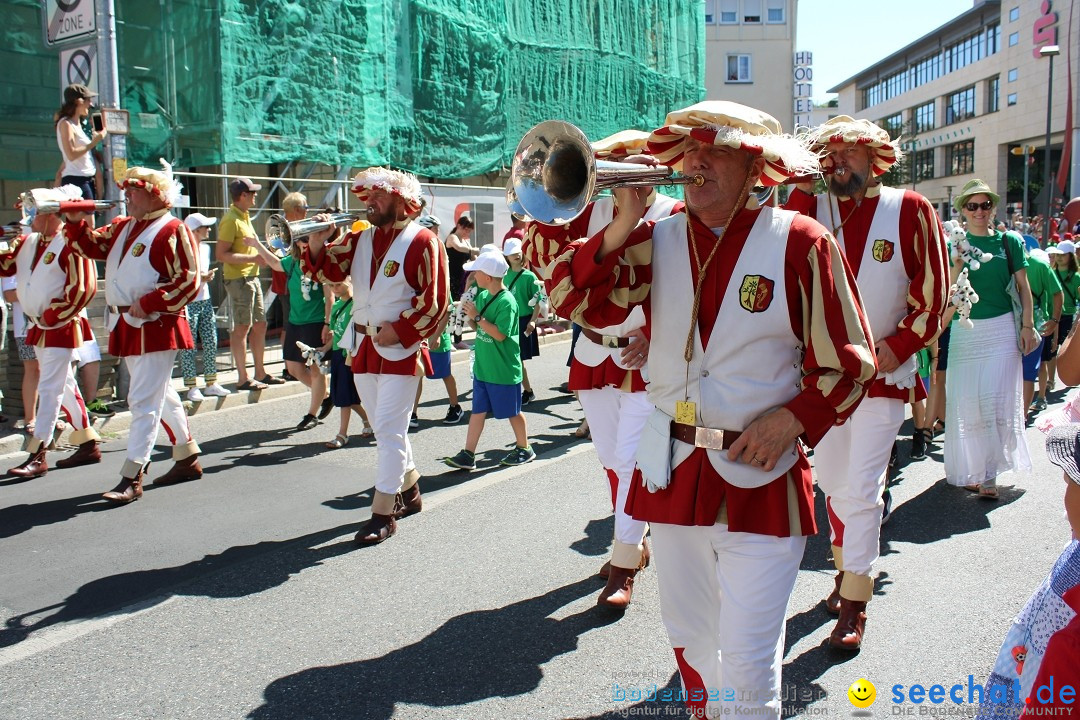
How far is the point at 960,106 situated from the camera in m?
68.9

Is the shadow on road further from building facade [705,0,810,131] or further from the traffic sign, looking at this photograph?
building facade [705,0,810,131]

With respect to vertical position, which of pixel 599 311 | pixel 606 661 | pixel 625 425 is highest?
pixel 599 311

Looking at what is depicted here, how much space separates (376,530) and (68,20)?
678 cm

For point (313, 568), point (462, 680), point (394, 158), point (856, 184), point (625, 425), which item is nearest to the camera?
point (462, 680)

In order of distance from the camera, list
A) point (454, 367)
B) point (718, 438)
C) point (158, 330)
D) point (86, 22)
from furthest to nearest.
A: 1. point (454, 367)
2. point (86, 22)
3. point (158, 330)
4. point (718, 438)

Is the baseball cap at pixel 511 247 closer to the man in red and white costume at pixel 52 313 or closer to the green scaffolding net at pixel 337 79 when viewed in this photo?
the man in red and white costume at pixel 52 313

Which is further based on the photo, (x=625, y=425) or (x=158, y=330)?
(x=158, y=330)

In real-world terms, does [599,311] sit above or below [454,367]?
above

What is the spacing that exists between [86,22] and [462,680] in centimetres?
804

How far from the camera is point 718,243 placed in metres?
2.96

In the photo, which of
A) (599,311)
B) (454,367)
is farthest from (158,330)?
(454,367)

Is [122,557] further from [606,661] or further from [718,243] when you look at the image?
[718,243]

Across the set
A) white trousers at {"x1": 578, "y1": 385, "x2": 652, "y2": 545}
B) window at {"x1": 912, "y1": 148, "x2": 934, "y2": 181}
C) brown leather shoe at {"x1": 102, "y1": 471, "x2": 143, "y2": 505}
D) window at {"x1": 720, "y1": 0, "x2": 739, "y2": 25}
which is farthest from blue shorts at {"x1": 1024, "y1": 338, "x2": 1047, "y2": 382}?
window at {"x1": 912, "y1": 148, "x2": 934, "y2": 181}

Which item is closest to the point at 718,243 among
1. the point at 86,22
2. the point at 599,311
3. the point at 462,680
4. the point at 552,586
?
the point at 599,311
